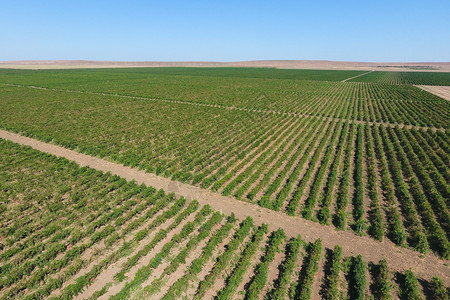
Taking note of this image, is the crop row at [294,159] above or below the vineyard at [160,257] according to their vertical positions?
above

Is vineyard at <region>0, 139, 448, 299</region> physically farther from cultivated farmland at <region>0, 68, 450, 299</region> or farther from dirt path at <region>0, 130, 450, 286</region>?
dirt path at <region>0, 130, 450, 286</region>

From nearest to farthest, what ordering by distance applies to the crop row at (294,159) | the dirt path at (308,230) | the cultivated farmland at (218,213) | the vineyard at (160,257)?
the vineyard at (160,257) → the cultivated farmland at (218,213) → the dirt path at (308,230) → the crop row at (294,159)

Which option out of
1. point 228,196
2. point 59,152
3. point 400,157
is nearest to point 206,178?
point 228,196

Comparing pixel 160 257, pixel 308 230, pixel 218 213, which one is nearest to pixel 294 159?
pixel 308 230

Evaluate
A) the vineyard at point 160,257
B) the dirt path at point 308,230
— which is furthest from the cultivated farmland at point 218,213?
the dirt path at point 308,230

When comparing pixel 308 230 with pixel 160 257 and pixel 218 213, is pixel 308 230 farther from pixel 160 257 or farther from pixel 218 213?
pixel 160 257

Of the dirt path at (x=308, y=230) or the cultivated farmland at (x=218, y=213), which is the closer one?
the cultivated farmland at (x=218, y=213)

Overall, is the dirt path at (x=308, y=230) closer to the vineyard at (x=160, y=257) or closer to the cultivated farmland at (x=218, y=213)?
the cultivated farmland at (x=218, y=213)

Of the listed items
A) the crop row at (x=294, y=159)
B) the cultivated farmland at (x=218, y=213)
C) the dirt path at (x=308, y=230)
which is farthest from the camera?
the crop row at (x=294, y=159)
